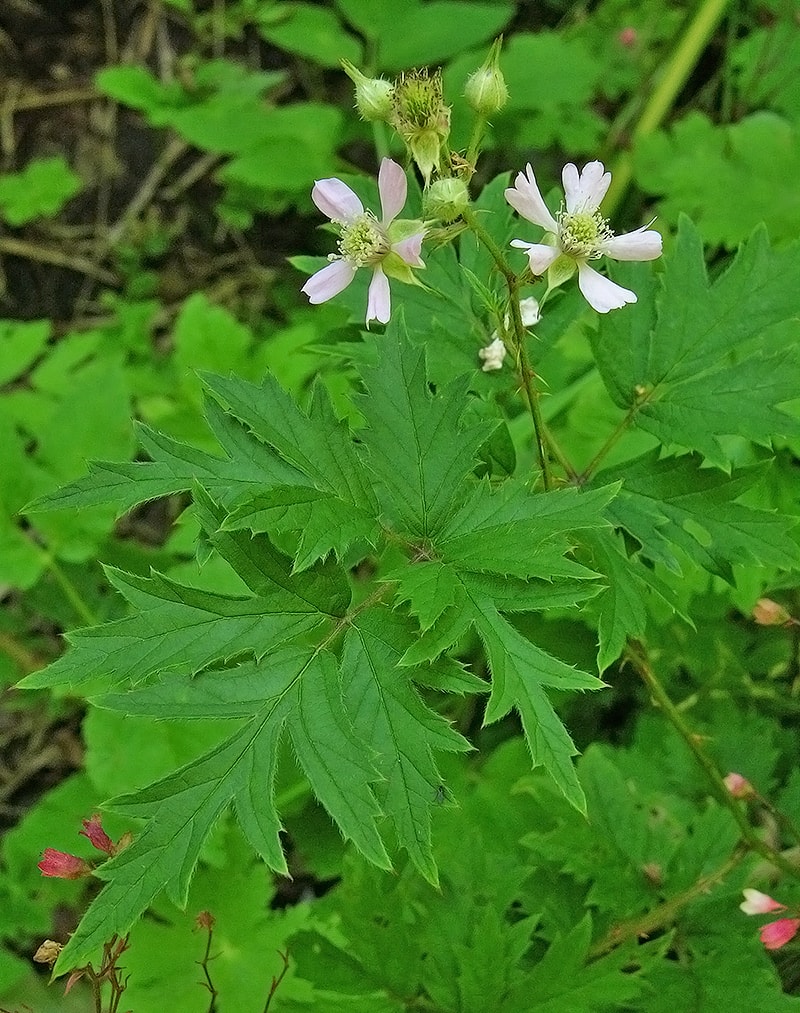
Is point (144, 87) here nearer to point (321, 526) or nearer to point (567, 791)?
point (321, 526)

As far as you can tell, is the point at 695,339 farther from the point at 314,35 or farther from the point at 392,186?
the point at 314,35

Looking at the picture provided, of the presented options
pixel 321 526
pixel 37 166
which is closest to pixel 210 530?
pixel 321 526

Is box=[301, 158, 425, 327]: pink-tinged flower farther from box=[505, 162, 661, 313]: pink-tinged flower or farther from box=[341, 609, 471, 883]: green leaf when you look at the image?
box=[341, 609, 471, 883]: green leaf

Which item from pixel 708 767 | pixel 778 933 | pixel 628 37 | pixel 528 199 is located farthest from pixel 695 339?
pixel 628 37

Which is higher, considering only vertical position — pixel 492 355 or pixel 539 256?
pixel 539 256

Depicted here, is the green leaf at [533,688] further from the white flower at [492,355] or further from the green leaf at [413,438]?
the white flower at [492,355]

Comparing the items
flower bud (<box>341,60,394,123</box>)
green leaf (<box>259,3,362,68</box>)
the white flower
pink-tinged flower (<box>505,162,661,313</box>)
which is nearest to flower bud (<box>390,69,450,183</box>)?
flower bud (<box>341,60,394,123</box>)
